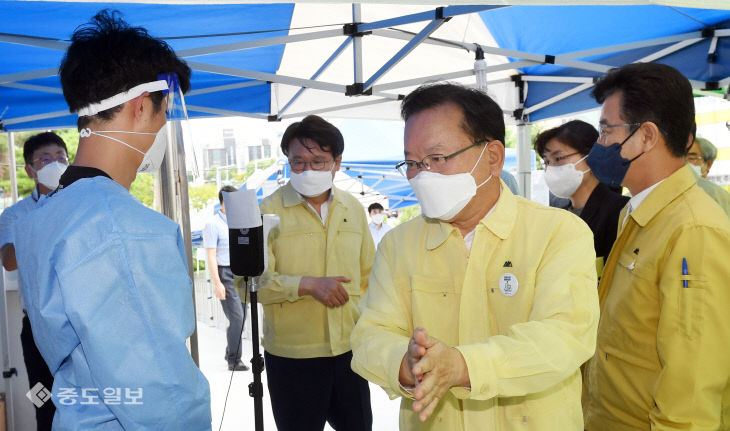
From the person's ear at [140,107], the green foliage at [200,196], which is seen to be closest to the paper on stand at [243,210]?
the person's ear at [140,107]

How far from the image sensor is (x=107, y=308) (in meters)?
1.30

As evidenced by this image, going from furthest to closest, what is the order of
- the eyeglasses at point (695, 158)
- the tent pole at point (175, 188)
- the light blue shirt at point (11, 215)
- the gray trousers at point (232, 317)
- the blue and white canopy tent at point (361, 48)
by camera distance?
the gray trousers at point (232, 317)
the eyeglasses at point (695, 158)
the blue and white canopy tent at point (361, 48)
the light blue shirt at point (11, 215)
the tent pole at point (175, 188)

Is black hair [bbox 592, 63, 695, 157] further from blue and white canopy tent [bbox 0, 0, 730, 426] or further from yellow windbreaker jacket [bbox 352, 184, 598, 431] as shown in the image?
blue and white canopy tent [bbox 0, 0, 730, 426]

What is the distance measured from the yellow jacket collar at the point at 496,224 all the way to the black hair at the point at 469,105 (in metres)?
0.18

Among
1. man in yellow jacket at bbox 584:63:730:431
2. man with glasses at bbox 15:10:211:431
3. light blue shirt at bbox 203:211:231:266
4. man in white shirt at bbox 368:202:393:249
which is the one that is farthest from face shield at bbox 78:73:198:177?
man in white shirt at bbox 368:202:393:249

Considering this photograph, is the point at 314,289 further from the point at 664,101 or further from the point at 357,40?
the point at 357,40

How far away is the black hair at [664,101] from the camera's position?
1.86 m

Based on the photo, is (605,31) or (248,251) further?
(605,31)

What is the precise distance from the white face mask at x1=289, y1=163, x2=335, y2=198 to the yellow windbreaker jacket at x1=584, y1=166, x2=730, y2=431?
1.59 meters

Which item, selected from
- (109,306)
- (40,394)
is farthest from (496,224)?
(40,394)

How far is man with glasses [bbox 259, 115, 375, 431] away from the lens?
2.82 m

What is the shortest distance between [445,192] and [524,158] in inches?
176

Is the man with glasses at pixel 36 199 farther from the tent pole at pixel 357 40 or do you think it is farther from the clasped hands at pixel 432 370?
the clasped hands at pixel 432 370

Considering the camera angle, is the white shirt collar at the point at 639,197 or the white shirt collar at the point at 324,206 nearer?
the white shirt collar at the point at 639,197
